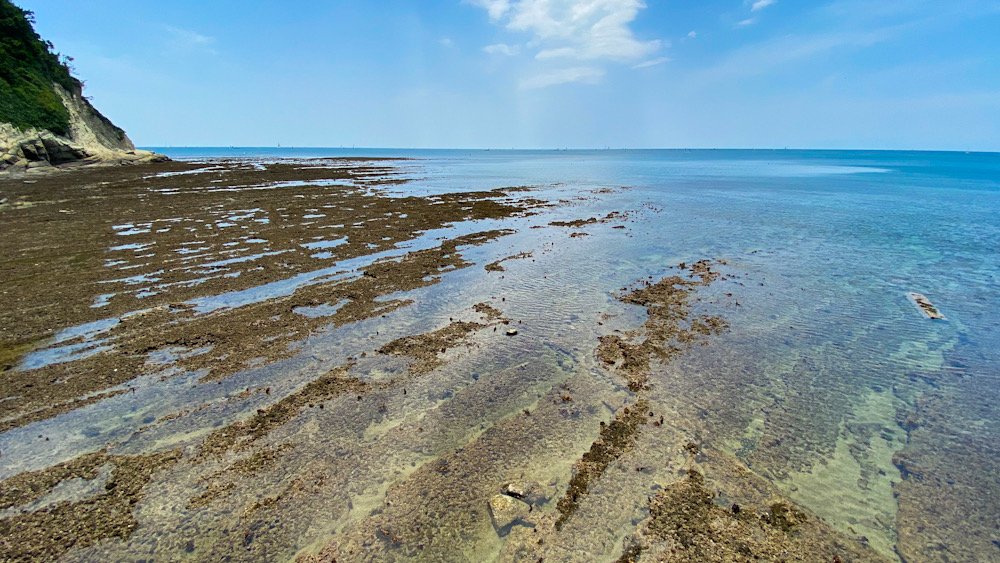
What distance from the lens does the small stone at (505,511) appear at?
19.7 ft

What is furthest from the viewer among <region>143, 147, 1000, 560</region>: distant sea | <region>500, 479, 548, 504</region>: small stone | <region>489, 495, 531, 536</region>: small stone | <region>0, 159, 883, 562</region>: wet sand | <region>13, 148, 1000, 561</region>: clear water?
<region>13, 148, 1000, 561</region>: clear water

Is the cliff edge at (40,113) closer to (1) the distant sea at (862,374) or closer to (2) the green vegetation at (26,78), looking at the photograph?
→ (2) the green vegetation at (26,78)

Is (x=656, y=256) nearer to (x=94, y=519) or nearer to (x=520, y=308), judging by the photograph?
(x=520, y=308)

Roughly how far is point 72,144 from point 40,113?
16.3 feet

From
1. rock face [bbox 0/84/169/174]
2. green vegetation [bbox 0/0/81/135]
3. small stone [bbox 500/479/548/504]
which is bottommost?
small stone [bbox 500/479/548/504]

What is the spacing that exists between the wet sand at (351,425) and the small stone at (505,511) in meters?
0.03

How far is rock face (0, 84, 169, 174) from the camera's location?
55625mm

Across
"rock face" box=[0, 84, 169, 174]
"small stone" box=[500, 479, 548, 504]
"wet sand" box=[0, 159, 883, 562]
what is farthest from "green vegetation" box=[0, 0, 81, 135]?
"small stone" box=[500, 479, 548, 504]

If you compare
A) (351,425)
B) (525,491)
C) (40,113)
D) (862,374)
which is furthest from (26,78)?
(862,374)

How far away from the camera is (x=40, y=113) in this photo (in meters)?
61.6

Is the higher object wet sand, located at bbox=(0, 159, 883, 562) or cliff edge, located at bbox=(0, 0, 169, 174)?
cliff edge, located at bbox=(0, 0, 169, 174)

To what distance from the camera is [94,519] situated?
231 inches

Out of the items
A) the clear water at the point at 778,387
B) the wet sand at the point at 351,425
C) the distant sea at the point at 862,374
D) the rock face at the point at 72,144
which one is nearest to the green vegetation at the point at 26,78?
the rock face at the point at 72,144

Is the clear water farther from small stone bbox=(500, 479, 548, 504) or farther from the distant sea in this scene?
small stone bbox=(500, 479, 548, 504)
